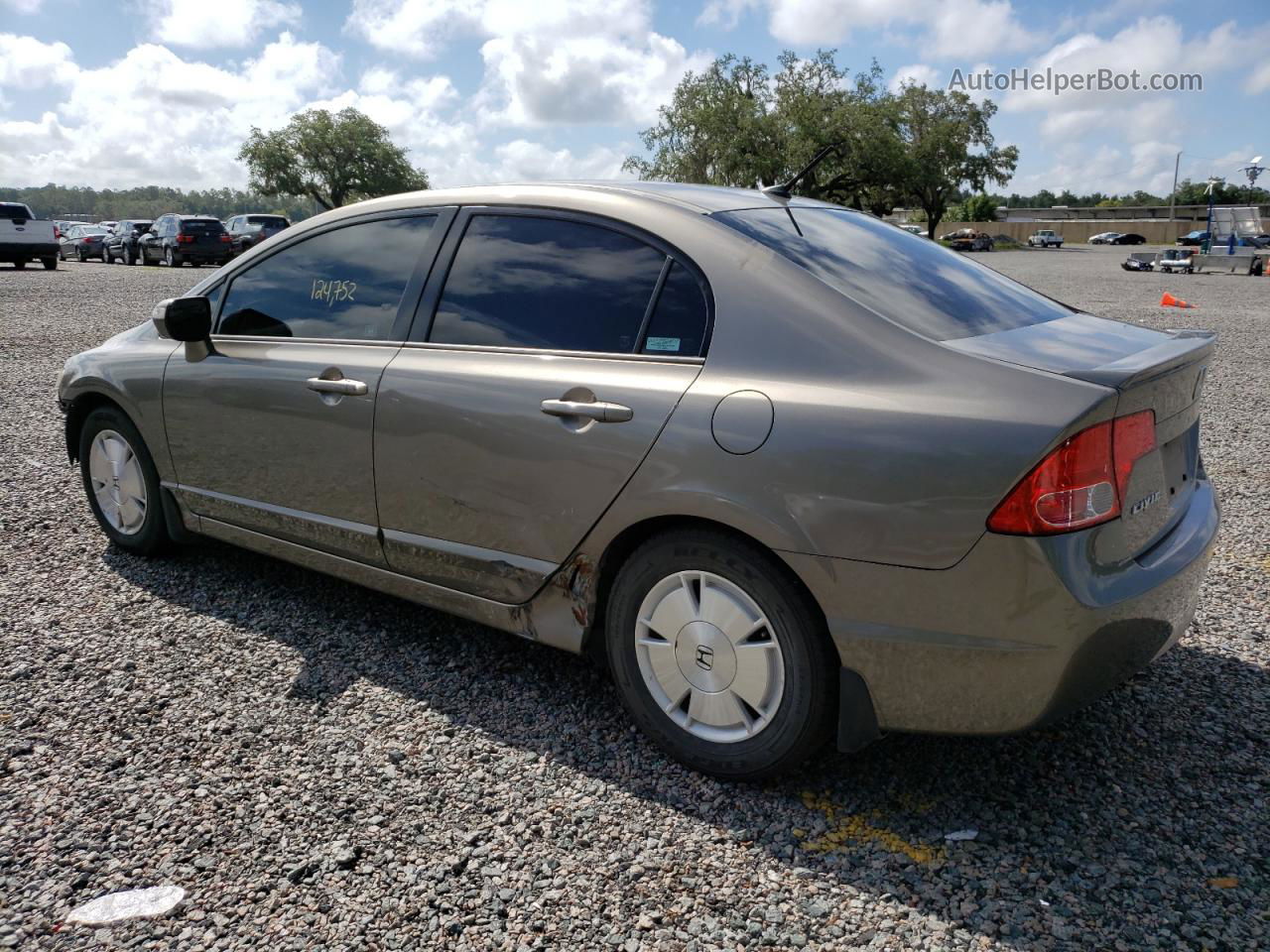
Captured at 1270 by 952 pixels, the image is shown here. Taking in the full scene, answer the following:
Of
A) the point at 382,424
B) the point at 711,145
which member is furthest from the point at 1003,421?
the point at 711,145

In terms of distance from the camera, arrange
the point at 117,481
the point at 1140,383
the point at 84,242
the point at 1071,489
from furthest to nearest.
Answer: the point at 84,242 → the point at 117,481 → the point at 1140,383 → the point at 1071,489

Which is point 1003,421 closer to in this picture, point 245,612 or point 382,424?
point 382,424

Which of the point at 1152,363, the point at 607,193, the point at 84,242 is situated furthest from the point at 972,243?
the point at 1152,363

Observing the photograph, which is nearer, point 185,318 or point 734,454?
point 734,454

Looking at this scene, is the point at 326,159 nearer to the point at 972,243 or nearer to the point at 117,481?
the point at 972,243

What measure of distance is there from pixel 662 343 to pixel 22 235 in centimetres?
3214

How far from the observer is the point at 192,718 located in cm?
312

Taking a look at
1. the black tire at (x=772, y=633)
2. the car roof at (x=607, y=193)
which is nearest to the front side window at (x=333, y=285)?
the car roof at (x=607, y=193)

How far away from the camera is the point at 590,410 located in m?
2.74

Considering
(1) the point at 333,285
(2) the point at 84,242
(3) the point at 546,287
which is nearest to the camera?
(3) the point at 546,287

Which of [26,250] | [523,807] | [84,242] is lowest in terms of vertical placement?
[523,807]

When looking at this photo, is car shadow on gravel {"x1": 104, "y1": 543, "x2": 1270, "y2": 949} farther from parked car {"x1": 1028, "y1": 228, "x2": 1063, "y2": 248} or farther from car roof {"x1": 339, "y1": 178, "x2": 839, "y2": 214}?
parked car {"x1": 1028, "y1": 228, "x2": 1063, "y2": 248}

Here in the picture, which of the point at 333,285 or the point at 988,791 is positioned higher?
the point at 333,285

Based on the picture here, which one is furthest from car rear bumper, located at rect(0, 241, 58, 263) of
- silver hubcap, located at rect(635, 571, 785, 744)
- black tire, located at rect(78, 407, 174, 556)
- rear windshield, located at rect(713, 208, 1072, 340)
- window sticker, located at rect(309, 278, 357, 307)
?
silver hubcap, located at rect(635, 571, 785, 744)
